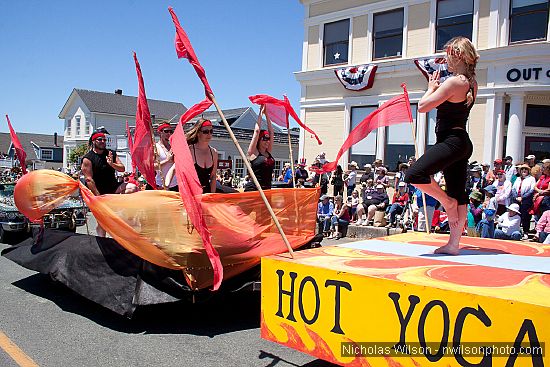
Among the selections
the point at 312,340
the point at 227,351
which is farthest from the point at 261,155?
the point at 312,340

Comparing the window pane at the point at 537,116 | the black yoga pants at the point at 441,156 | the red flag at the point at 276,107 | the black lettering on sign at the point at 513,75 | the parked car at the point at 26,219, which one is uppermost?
the black lettering on sign at the point at 513,75

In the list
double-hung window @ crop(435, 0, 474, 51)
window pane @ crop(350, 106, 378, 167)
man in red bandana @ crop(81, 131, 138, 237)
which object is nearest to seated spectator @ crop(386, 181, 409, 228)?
window pane @ crop(350, 106, 378, 167)

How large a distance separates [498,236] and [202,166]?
20.5ft

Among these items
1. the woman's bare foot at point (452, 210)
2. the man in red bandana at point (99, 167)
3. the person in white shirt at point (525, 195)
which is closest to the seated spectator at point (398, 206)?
the person in white shirt at point (525, 195)

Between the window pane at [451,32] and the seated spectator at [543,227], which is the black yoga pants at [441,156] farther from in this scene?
the window pane at [451,32]

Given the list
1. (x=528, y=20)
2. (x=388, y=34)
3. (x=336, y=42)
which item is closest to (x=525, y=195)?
(x=528, y=20)

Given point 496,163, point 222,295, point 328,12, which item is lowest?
point 222,295

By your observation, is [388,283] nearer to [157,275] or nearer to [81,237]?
[157,275]

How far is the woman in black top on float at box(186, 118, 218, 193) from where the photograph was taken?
560 centimetres

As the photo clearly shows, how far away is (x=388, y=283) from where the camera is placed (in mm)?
2834

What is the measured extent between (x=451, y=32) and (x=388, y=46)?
94.0 inches

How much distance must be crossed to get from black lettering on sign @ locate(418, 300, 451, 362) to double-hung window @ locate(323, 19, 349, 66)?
1756 cm

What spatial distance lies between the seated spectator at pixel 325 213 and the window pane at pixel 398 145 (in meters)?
5.93

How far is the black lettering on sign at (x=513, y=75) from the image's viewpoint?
14880mm
